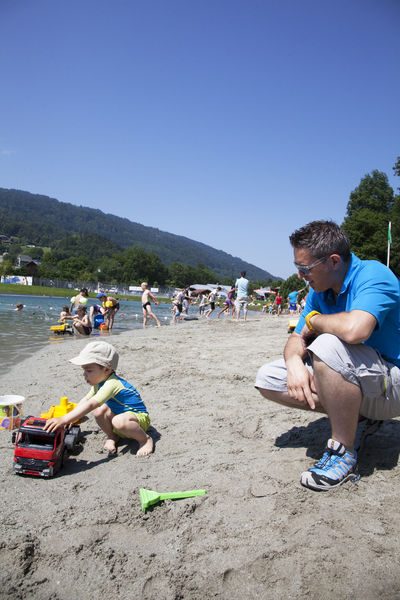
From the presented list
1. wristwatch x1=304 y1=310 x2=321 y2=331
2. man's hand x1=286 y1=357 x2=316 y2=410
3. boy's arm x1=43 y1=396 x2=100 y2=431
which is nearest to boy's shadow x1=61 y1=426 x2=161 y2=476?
boy's arm x1=43 y1=396 x2=100 y2=431

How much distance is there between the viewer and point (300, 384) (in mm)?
2930

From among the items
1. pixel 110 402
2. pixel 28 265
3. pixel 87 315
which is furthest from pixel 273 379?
pixel 28 265

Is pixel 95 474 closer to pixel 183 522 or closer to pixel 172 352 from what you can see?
pixel 183 522

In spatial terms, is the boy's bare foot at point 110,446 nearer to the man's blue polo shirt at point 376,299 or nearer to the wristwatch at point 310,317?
the wristwatch at point 310,317

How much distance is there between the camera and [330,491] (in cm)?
255

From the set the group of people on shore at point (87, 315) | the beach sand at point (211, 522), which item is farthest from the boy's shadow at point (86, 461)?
the group of people on shore at point (87, 315)

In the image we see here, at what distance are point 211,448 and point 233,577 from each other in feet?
4.54

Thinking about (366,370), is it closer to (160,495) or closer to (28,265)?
(160,495)

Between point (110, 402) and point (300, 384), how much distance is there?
1613mm

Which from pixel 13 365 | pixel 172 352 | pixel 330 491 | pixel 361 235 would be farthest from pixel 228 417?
pixel 361 235

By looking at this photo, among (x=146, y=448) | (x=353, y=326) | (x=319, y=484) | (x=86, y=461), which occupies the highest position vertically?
(x=353, y=326)

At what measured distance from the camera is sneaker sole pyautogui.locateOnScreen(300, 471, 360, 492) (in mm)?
2566

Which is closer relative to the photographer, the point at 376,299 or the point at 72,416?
the point at 376,299

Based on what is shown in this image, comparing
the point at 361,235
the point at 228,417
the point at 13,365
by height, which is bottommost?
the point at 13,365
